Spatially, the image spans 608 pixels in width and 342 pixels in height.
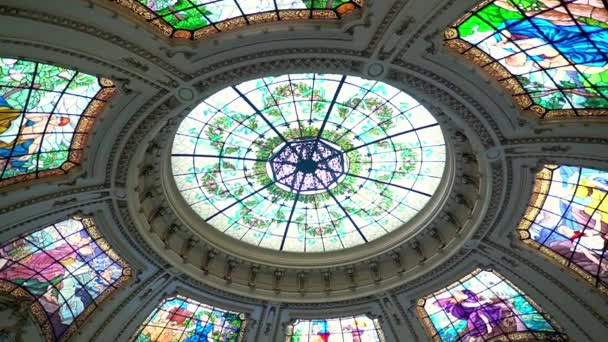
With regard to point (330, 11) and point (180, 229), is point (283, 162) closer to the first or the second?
point (180, 229)

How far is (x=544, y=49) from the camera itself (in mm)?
12008

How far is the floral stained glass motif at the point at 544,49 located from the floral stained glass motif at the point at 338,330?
1164 centimetres

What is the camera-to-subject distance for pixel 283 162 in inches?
705

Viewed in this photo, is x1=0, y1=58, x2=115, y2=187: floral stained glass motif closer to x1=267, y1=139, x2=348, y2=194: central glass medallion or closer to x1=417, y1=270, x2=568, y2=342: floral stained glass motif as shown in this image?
x1=267, y1=139, x2=348, y2=194: central glass medallion

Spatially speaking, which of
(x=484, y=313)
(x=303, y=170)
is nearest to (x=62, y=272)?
(x=303, y=170)

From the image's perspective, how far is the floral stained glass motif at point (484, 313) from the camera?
18.9m

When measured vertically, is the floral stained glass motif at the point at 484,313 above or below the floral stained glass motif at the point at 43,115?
above

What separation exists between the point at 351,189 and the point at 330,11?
333 inches

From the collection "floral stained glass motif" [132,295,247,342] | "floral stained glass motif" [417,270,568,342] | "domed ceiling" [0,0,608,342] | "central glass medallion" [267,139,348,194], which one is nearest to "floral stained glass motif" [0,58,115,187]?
"domed ceiling" [0,0,608,342]

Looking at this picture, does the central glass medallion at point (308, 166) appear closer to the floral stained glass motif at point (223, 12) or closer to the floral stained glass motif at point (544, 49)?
the floral stained glass motif at point (223, 12)

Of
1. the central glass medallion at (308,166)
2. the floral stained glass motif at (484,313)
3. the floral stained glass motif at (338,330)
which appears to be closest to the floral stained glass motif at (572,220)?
the floral stained glass motif at (484,313)

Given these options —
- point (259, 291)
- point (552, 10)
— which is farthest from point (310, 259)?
point (552, 10)

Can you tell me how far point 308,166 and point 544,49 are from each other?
28.4 ft

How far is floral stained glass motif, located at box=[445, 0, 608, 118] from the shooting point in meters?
10.9
